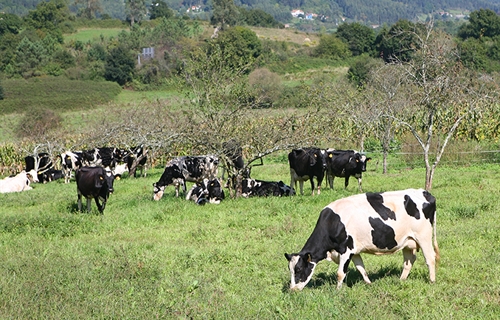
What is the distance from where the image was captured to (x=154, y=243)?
536 inches

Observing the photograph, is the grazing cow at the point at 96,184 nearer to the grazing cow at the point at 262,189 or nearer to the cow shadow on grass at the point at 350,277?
the grazing cow at the point at 262,189

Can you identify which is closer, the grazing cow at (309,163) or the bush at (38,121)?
the grazing cow at (309,163)

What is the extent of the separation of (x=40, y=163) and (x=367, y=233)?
2663 cm

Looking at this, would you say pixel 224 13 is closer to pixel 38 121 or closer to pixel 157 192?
pixel 38 121

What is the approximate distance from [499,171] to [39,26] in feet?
332

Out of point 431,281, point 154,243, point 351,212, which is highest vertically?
point 351,212

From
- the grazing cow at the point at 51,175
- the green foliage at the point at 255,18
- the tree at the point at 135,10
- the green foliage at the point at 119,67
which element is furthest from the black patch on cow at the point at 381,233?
the green foliage at the point at 255,18

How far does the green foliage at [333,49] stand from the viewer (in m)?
98.1

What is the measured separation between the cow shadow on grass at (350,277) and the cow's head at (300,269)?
0.85ft

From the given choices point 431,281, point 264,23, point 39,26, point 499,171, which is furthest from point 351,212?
point 264,23

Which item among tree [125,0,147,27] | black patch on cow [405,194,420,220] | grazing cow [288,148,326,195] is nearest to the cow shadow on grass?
black patch on cow [405,194,420,220]

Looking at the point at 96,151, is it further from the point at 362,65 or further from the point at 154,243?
the point at 362,65

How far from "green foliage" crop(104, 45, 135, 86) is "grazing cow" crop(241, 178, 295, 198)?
64.0 metres

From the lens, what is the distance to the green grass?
4173 inches
